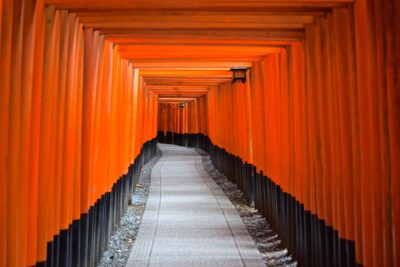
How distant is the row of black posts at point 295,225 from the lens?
5.34 metres

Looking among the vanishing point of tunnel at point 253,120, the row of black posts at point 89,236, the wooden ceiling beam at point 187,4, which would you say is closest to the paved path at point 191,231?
the vanishing point of tunnel at point 253,120

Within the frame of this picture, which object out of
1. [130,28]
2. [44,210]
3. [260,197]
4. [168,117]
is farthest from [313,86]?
[168,117]

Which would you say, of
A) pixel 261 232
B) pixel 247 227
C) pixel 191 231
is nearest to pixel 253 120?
pixel 247 227

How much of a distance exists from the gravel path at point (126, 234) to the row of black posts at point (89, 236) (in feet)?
0.42

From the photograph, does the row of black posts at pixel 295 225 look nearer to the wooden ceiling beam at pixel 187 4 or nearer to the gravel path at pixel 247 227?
the gravel path at pixel 247 227

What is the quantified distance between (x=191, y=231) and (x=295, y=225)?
2.46m

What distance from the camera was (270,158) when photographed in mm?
9258

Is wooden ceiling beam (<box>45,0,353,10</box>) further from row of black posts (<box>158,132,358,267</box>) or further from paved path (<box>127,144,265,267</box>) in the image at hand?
paved path (<box>127,144,265,267</box>)

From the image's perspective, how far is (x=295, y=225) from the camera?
743cm

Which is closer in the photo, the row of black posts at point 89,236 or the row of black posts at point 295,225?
the row of black posts at point 89,236

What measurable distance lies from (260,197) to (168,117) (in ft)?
90.6

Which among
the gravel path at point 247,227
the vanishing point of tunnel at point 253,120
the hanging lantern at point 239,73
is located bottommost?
the gravel path at point 247,227

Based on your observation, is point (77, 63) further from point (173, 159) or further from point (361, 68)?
point (173, 159)

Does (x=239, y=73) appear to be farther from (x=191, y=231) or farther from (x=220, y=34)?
(x=220, y=34)
